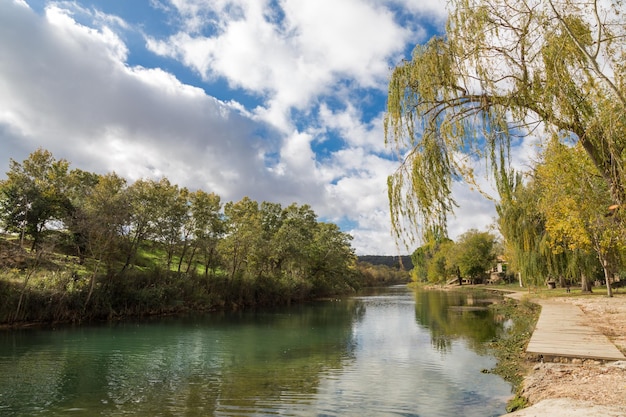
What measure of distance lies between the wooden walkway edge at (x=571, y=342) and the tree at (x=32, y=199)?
27784 mm

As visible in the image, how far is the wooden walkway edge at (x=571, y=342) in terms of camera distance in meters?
9.52

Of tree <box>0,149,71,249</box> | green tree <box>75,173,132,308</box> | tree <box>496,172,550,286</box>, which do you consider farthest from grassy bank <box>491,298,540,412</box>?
tree <box>0,149,71,249</box>

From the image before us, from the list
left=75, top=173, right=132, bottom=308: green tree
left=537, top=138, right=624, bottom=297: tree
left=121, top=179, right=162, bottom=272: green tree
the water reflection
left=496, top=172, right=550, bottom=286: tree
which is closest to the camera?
left=537, top=138, right=624, bottom=297: tree

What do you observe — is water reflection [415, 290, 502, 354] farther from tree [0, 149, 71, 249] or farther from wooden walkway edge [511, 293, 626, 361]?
tree [0, 149, 71, 249]

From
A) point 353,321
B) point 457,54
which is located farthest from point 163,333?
point 457,54

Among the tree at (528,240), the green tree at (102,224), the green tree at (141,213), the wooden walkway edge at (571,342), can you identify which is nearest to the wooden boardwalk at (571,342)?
the wooden walkway edge at (571,342)

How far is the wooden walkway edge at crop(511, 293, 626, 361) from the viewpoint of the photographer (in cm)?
952

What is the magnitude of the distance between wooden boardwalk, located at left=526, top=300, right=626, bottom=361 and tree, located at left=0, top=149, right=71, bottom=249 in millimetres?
27775

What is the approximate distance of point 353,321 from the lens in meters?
24.6

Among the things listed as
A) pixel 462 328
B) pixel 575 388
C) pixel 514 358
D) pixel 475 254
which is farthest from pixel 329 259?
pixel 575 388

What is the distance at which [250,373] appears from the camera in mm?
11273

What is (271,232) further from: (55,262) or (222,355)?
(222,355)

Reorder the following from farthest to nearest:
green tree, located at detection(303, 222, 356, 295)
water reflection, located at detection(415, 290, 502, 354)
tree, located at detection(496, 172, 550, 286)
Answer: green tree, located at detection(303, 222, 356, 295)
tree, located at detection(496, 172, 550, 286)
water reflection, located at detection(415, 290, 502, 354)

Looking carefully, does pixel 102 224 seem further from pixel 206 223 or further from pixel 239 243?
pixel 239 243
